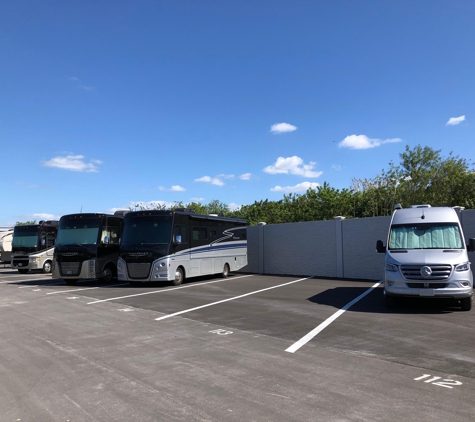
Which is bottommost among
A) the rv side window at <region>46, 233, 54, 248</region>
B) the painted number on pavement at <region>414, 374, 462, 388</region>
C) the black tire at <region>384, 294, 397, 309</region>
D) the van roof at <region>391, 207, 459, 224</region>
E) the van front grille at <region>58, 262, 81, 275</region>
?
the painted number on pavement at <region>414, 374, 462, 388</region>

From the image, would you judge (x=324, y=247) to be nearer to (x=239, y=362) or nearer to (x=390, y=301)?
(x=390, y=301)

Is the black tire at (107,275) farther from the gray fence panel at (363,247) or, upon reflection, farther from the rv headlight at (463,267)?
the rv headlight at (463,267)

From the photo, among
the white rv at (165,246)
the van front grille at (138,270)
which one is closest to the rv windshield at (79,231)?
the white rv at (165,246)

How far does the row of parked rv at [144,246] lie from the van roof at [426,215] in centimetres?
895

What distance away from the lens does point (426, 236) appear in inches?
450

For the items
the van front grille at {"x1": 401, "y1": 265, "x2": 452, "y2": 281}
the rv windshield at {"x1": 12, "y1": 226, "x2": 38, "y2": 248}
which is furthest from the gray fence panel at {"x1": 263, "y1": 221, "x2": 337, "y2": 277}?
the rv windshield at {"x1": 12, "y1": 226, "x2": 38, "y2": 248}

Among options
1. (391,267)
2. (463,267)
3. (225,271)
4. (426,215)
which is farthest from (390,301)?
(225,271)

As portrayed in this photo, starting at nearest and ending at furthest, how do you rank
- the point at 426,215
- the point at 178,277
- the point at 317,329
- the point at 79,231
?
the point at 317,329 → the point at 426,215 → the point at 178,277 → the point at 79,231

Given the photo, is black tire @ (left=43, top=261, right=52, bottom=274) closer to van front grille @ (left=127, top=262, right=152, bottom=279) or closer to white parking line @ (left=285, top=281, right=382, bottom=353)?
van front grille @ (left=127, top=262, right=152, bottom=279)

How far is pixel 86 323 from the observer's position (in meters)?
9.64

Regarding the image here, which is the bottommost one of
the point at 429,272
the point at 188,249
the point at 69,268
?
the point at 69,268

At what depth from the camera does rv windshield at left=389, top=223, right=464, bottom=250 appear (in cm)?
1113

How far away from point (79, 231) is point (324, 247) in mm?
11670

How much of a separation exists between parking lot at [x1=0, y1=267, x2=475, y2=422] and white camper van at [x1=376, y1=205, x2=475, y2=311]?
589mm
